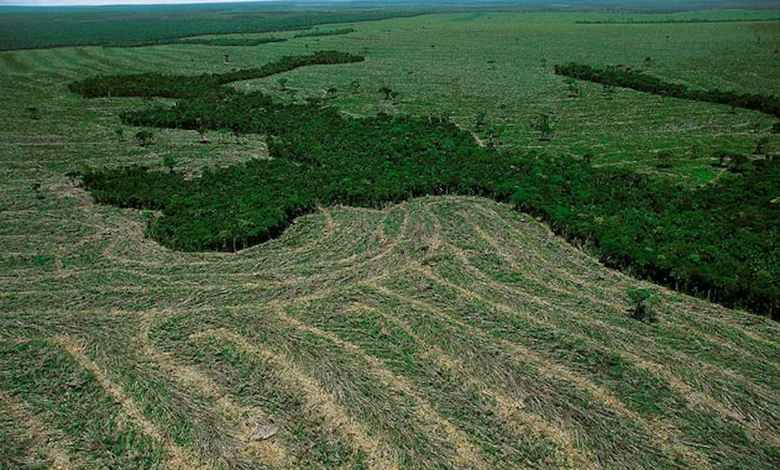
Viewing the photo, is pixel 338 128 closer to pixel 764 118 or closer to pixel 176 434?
pixel 176 434

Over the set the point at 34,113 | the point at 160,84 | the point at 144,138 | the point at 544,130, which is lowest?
the point at 544,130

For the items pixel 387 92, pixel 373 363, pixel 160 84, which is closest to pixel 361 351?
pixel 373 363

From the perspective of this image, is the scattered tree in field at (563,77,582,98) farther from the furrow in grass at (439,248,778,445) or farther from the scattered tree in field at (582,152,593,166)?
the furrow in grass at (439,248,778,445)

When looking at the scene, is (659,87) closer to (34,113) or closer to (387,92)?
(387,92)

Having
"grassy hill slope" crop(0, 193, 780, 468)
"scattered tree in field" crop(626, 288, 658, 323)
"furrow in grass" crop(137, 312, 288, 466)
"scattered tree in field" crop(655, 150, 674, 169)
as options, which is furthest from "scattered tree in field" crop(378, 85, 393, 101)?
"furrow in grass" crop(137, 312, 288, 466)

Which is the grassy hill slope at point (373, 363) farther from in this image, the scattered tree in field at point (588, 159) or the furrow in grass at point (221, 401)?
the scattered tree in field at point (588, 159)

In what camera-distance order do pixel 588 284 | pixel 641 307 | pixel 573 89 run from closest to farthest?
pixel 641 307 < pixel 588 284 < pixel 573 89
